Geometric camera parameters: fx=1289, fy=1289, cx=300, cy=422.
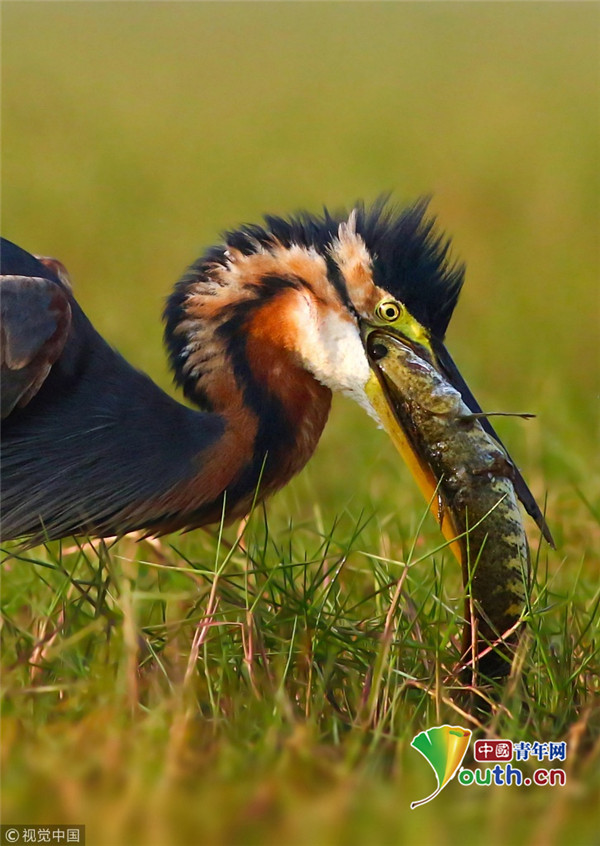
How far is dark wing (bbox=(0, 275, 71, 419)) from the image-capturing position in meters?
3.25

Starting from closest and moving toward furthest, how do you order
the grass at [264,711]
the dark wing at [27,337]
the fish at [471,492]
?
the grass at [264,711], the fish at [471,492], the dark wing at [27,337]

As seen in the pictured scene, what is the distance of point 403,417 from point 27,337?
0.97m

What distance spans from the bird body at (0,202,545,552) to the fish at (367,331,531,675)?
92 mm

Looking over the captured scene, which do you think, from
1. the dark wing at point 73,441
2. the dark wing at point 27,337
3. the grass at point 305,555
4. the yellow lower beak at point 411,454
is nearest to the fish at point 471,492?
the yellow lower beak at point 411,454

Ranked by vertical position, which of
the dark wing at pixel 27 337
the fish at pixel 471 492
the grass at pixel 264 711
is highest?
the dark wing at pixel 27 337

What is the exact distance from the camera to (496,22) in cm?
2952

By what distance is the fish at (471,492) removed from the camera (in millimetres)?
3127

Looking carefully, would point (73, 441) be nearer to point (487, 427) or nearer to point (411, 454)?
point (411, 454)

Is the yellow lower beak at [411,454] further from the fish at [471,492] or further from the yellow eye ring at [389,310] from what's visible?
the yellow eye ring at [389,310]

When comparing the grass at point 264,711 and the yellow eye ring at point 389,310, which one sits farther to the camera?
the yellow eye ring at point 389,310

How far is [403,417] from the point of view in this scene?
3229mm

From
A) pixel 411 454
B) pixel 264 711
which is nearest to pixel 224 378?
pixel 411 454

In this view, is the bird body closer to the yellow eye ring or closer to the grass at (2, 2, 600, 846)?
the yellow eye ring

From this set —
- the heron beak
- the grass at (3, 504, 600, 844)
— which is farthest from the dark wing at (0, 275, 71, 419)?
the heron beak
